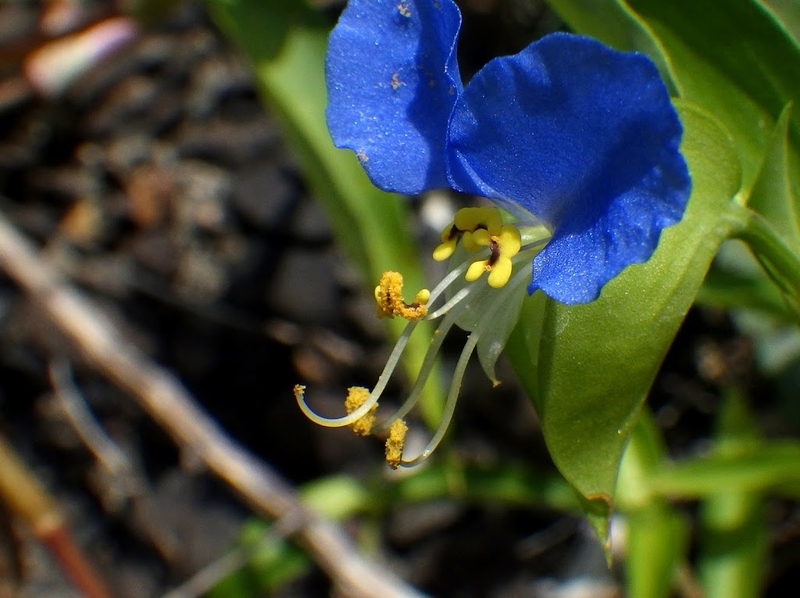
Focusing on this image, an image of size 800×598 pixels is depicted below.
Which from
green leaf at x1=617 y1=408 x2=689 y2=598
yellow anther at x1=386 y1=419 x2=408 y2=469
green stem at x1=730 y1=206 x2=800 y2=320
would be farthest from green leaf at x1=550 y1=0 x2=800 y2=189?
green leaf at x1=617 y1=408 x2=689 y2=598

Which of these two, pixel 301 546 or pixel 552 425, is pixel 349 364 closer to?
pixel 301 546

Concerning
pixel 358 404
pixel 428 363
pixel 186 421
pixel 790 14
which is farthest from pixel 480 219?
pixel 186 421

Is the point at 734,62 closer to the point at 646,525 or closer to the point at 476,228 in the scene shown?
the point at 476,228

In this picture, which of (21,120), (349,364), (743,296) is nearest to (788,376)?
(743,296)

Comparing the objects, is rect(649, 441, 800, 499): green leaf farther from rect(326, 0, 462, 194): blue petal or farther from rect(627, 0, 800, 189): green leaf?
rect(326, 0, 462, 194): blue petal

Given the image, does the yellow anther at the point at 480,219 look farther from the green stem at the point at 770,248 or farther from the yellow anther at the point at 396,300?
the green stem at the point at 770,248

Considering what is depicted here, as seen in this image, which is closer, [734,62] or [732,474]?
[734,62]
